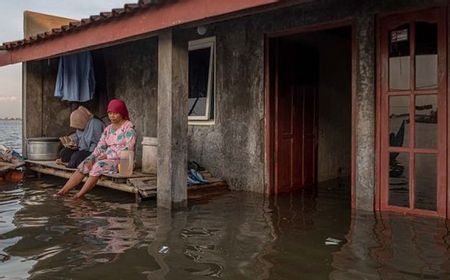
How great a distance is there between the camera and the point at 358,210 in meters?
5.77

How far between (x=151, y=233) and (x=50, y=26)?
25.4 ft

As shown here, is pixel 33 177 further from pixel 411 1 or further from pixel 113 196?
pixel 411 1

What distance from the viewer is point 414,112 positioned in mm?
5258

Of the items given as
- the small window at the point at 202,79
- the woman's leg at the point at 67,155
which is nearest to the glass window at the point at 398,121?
the small window at the point at 202,79

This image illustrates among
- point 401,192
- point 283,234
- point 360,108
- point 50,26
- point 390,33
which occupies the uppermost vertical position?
point 50,26

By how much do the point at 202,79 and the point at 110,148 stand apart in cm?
205

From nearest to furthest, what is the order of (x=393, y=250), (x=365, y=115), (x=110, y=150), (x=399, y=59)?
(x=393, y=250) < (x=399, y=59) < (x=365, y=115) < (x=110, y=150)

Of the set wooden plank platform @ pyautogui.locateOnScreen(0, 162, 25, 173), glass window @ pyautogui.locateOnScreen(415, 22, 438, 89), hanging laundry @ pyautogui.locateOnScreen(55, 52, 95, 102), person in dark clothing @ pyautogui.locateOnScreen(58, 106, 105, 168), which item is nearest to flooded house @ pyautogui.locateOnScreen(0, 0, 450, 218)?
glass window @ pyautogui.locateOnScreen(415, 22, 438, 89)

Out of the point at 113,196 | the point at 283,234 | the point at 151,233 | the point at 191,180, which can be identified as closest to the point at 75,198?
the point at 113,196

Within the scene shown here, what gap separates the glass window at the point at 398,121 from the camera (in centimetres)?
534

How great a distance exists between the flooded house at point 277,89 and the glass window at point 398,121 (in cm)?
1

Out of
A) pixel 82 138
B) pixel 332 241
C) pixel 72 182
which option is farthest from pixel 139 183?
pixel 332 241

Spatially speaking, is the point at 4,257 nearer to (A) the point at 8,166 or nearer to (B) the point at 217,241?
(B) the point at 217,241

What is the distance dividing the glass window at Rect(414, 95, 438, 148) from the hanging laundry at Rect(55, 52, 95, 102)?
22.0 feet
